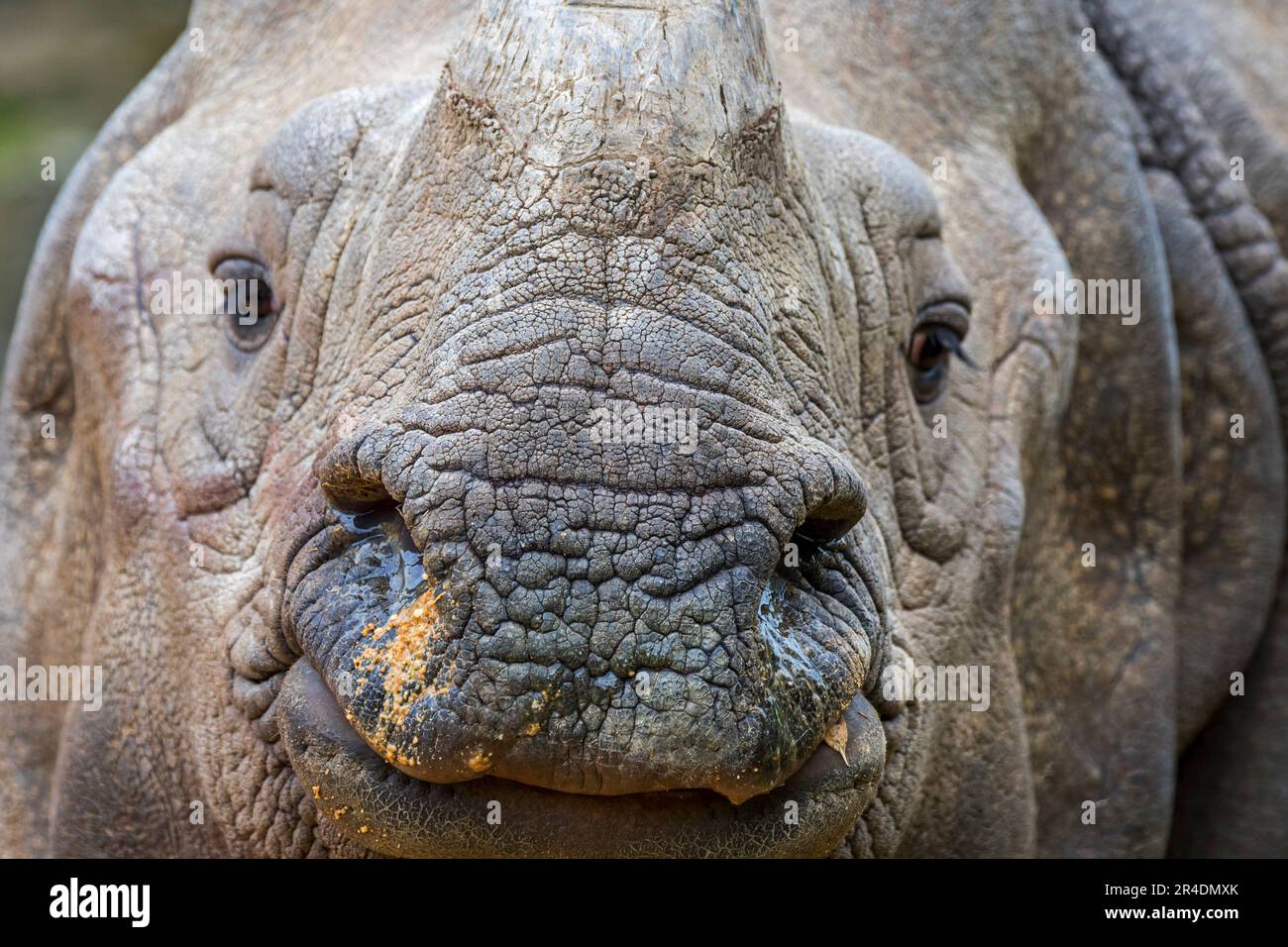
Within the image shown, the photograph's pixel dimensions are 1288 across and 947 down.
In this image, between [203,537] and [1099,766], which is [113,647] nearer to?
[203,537]

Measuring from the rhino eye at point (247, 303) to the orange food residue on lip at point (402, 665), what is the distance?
1.10 metres

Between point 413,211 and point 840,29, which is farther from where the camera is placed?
point 840,29

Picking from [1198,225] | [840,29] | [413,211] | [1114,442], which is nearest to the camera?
[413,211]

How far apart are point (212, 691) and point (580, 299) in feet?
3.89

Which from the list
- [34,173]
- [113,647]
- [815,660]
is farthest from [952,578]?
[34,173]

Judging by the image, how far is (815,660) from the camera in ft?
9.43

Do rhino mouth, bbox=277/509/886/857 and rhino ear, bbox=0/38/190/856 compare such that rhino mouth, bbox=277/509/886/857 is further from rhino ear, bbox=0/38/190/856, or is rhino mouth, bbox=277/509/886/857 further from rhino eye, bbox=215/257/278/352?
rhino ear, bbox=0/38/190/856

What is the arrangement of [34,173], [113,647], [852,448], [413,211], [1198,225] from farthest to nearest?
1. [34,173]
2. [1198,225]
3. [113,647]
4. [852,448]
5. [413,211]

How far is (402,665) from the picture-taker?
2.74m

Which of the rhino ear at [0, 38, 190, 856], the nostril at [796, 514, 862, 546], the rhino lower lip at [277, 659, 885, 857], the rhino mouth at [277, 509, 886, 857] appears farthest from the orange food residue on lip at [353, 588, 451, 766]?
the rhino ear at [0, 38, 190, 856]

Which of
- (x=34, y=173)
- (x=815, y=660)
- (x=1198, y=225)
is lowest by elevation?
(x=815, y=660)

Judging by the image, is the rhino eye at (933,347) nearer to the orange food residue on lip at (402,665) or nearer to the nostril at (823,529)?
the nostril at (823,529)

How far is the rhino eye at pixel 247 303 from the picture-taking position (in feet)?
12.1

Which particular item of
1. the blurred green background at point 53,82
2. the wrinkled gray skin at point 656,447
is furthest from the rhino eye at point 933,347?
the blurred green background at point 53,82
